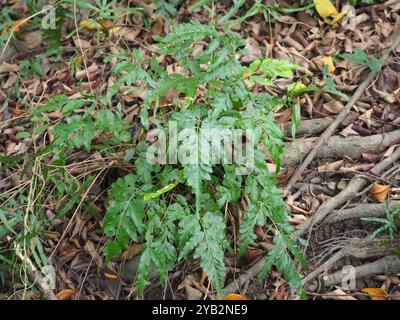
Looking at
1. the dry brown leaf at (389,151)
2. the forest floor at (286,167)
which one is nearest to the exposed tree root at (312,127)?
the forest floor at (286,167)

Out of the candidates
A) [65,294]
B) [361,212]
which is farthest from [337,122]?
[65,294]

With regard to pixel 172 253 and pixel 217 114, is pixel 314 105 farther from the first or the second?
pixel 172 253

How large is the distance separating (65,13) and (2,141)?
83cm

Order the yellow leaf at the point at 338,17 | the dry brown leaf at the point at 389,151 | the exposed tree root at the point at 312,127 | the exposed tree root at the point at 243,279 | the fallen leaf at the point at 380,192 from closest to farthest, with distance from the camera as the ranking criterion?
the exposed tree root at the point at 243,279 < the fallen leaf at the point at 380,192 < the dry brown leaf at the point at 389,151 < the exposed tree root at the point at 312,127 < the yellow leaf at the point at 338,17

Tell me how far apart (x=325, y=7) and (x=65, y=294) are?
2032 mm

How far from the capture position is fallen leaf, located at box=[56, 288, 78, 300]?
2391mm

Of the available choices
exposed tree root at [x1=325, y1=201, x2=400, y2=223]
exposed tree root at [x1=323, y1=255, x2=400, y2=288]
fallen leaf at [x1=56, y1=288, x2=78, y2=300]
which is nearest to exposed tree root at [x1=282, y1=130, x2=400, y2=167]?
exposed tree root at [x1=325, y1=201, x2=400, y2=223]

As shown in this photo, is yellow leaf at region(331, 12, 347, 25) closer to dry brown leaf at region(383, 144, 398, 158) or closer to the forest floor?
the forest floor

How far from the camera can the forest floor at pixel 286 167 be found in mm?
2312

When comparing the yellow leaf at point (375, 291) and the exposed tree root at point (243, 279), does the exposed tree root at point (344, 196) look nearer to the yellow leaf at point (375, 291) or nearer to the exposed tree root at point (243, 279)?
the exposed tree root at point (243, 279)

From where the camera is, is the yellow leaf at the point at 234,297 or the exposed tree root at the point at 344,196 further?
the exposed tree root at the point at 344,196

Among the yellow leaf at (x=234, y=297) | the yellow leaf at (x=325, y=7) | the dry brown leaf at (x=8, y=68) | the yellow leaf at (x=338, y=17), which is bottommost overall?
the yellow leaf at (x=234, y=297)

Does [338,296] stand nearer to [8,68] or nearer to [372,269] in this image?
[372,269]

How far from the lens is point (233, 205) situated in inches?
94.8
